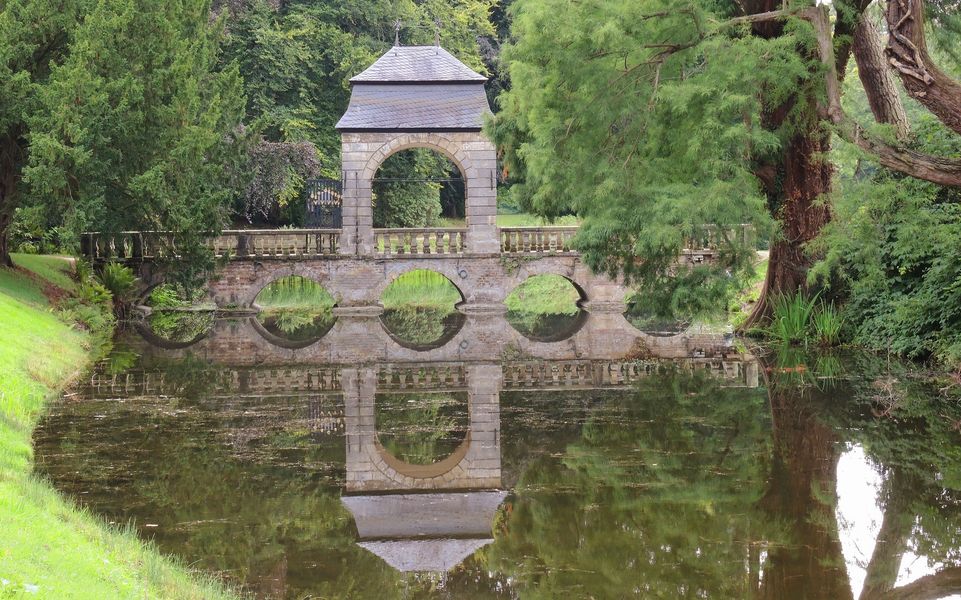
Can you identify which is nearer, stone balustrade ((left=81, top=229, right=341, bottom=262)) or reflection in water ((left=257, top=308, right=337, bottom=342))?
reflection in water ((left=257, top=308, right=337, bottom=342))

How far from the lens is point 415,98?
2612cm

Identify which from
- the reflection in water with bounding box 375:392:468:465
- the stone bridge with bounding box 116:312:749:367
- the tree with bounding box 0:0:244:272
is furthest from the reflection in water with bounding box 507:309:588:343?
the reflection in water with bounding box 375:392:468:465

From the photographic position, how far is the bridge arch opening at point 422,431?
33.8 feet

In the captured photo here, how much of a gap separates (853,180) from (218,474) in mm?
10723

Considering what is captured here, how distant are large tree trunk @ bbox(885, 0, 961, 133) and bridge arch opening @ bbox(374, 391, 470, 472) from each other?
6130 millimetres

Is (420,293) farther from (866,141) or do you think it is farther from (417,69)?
(866,141)

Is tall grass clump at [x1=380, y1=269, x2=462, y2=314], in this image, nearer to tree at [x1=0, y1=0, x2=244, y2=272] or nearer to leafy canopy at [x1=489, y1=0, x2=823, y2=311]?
tree at [x1=0, y1=0, x2=244, y2=272]

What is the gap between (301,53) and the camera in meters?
33.1

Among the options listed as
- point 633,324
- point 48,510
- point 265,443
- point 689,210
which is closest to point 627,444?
point 265,443

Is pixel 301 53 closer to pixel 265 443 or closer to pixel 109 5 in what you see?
pixel 109 5

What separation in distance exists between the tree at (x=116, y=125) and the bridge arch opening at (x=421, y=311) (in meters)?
4.37

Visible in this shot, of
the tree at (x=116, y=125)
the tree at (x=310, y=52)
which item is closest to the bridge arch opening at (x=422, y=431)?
the tree at (x=116, y=125)

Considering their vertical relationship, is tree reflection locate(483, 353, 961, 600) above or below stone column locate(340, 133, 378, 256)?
below

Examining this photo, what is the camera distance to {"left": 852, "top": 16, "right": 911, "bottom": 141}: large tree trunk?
55.2 feet
